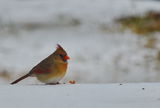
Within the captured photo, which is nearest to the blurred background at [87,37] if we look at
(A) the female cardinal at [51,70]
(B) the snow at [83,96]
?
(A) the female cardinal at [51,70]

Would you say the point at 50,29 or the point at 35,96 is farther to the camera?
the point at 50,29

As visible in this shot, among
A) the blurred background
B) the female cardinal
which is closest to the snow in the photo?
the female cardinal

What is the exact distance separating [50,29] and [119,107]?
4.81 metres

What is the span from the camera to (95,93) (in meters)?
2.03

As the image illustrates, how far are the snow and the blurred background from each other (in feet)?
10.6

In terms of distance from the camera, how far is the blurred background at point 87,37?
5707 millimetres

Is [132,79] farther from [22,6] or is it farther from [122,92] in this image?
[122,92]

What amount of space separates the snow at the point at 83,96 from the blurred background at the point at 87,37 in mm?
3219

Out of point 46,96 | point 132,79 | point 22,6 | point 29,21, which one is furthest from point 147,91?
point 22,6

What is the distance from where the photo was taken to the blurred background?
571cm

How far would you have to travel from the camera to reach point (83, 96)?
198 centimetres

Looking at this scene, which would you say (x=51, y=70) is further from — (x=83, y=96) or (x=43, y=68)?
(x=83, y=96)

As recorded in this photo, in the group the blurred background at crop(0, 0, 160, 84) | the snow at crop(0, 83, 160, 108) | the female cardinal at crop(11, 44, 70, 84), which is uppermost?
the blurred background at crop(0, 0, 160, 84)

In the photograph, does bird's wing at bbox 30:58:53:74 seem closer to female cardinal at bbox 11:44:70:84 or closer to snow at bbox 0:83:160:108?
female cardinal at bbox 11:44:70:84
